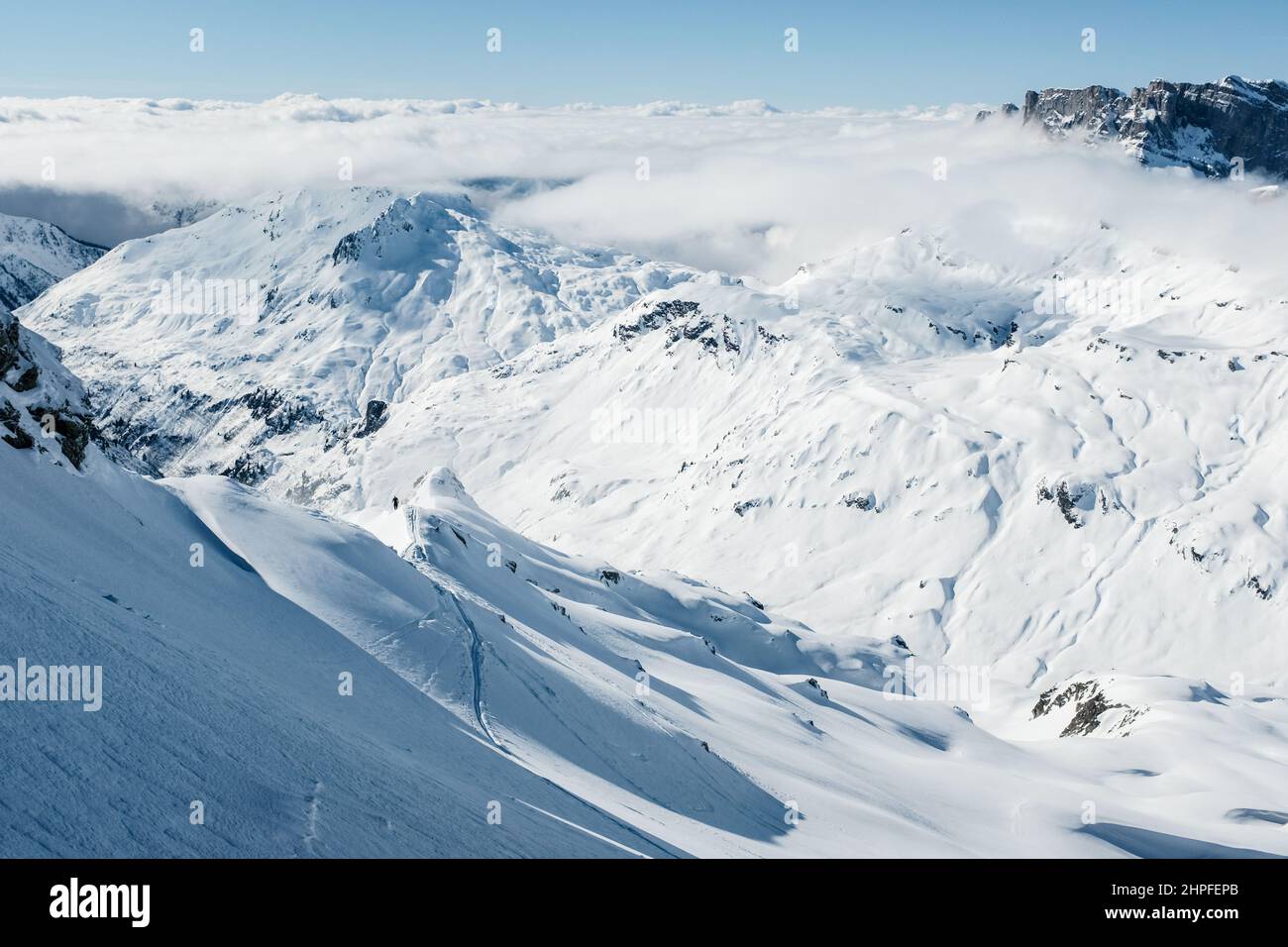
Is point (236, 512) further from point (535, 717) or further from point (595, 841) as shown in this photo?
point (595, 841)

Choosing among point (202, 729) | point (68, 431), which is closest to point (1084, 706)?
point (68, 431)

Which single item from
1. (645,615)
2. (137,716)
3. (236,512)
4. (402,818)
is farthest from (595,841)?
(645,615)

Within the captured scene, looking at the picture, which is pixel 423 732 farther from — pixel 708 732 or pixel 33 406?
pixel 708 732

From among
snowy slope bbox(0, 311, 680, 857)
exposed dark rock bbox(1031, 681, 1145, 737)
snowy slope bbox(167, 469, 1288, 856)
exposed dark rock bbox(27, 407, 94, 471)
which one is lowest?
exposed dark rock bbox(1031, 681, 1145, 737)

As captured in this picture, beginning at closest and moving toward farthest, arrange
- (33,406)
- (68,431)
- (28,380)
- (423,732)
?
1. (423,732)
2. (33,406)
3. (68,431)
4. (28,380)

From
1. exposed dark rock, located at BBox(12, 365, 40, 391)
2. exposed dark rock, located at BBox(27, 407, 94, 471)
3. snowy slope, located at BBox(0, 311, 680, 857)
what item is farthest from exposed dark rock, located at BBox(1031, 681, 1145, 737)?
exposed dark rock, located at BBox(12, 365, 40, 391)

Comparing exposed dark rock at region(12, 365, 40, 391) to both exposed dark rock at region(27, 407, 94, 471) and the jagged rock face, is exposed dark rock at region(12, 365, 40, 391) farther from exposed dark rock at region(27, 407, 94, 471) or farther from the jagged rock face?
exposed dark rock at region(27, 407, 94, 471)

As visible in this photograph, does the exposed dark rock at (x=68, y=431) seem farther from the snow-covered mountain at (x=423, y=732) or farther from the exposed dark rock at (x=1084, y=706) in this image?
the exposed dark rock at (x=1084, y=706)

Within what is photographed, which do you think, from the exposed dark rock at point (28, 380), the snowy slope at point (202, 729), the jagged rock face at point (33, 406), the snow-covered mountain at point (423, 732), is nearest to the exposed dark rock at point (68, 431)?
the jagged rock face at point (33, 406)
